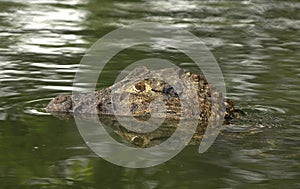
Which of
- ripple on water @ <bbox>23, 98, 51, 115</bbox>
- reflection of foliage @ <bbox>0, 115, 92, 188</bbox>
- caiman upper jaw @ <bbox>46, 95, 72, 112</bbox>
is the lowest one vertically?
reflection of foliage @ <bbox>0, 115, 92, 188</bbox>

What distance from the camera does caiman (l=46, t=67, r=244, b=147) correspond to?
226 inches

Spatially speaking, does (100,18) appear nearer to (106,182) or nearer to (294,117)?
(294,117)

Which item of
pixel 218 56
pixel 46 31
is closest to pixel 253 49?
pixel 218 56

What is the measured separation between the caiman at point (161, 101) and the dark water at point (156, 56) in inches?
8.1

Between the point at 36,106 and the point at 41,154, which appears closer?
the point at 41,154

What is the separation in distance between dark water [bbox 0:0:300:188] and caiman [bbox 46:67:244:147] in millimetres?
206

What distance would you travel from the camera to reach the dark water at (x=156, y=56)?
4.61 metres

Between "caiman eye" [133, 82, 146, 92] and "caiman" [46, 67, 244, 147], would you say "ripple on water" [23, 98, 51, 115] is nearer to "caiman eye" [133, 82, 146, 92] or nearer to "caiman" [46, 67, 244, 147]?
"caiman" [46, 67, 244, 147]

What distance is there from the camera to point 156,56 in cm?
853

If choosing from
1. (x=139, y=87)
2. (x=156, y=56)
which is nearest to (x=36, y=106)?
(x=139, y=87)

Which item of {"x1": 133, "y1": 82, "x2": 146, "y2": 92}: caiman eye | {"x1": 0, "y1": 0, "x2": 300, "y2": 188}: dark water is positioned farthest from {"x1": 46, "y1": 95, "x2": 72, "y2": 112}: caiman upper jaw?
{"x1": 133, "y1": 82, "x2": 146, "y2": 92}: caiman eye

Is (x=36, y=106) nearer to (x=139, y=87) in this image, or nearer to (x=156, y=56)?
(x=139, y=87)

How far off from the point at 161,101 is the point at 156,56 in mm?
2796

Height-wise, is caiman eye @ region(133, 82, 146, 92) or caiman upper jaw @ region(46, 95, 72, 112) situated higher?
caiman eye @ region(133, 82, 146, 92)
